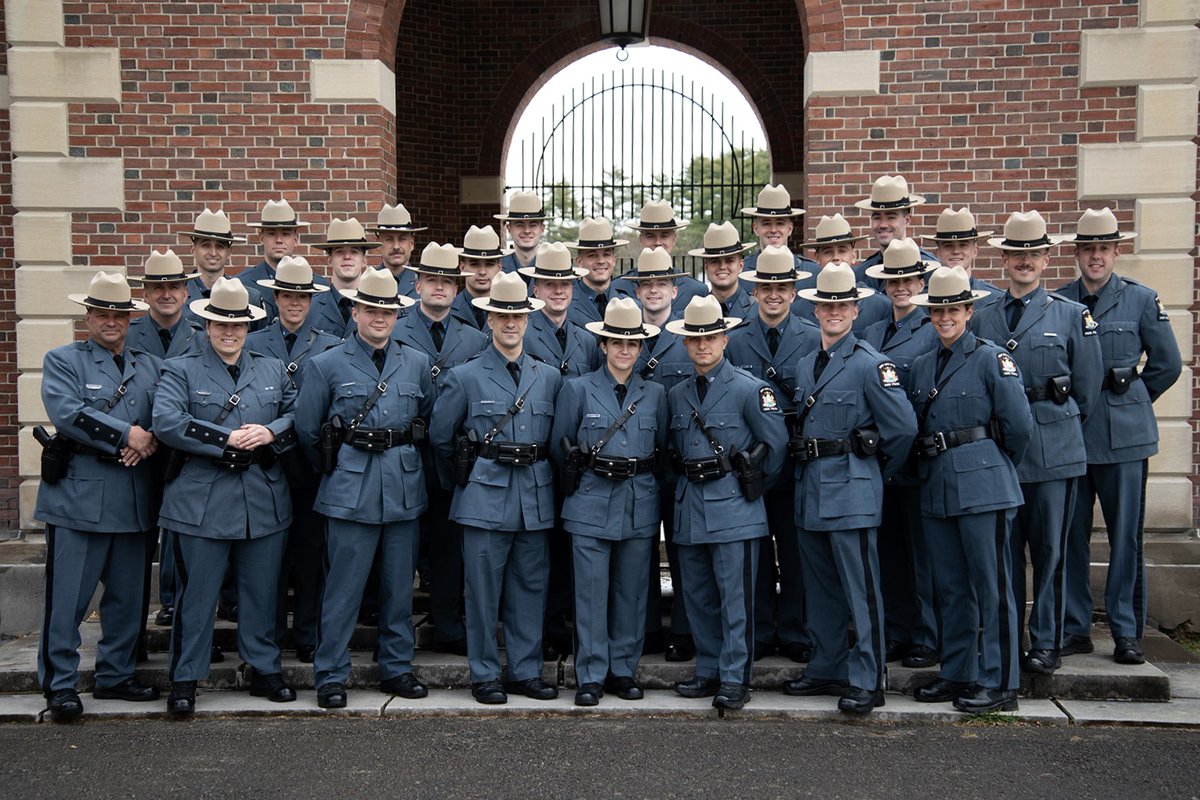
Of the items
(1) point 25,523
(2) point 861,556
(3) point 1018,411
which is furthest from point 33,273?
(3) point 1018,411

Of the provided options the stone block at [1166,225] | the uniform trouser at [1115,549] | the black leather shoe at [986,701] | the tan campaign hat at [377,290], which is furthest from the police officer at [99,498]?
the stone block at [1166,225]

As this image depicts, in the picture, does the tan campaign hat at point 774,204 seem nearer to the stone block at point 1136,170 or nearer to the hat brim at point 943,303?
the hat brim at point 943,303

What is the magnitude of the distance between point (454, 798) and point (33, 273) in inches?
216

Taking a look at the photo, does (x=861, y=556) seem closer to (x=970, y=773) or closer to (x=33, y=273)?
(x=970, y=773)

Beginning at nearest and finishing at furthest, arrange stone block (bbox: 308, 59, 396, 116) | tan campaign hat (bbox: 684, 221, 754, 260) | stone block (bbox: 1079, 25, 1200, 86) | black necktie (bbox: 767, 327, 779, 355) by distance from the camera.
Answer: black necktie (bbox: 767, 327, 779, 355) → tan campaign hat (bbox: 684, 221, 754, 260) → stone block (bbox: 1079, 25, 1200, 86) → stone block (bbox: 308, 59, 396, 116)

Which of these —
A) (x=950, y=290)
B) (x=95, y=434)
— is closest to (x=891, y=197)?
(x=950, y=290)

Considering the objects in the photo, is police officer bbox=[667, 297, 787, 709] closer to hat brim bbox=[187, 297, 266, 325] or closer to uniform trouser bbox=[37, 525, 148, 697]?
hat brim bbox=[187, 297, 266, 325]

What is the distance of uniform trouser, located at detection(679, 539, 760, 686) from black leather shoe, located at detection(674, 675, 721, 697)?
0.03 meters

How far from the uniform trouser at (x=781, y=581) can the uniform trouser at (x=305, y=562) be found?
2.37m

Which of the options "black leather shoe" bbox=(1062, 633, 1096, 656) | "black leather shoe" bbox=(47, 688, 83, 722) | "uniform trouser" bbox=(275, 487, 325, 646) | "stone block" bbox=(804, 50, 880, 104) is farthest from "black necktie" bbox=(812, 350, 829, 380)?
"black leather shoe" bbox=(47, 688, 83, 722)

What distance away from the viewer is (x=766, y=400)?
611cm

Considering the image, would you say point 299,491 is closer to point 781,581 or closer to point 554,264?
point 554,264

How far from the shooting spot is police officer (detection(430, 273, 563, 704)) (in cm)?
623

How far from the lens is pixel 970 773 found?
5.27m
